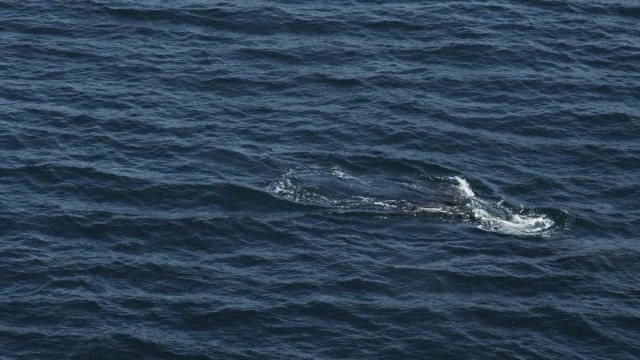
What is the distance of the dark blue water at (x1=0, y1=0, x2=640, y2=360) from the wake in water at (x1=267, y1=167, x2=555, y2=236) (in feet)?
0.78

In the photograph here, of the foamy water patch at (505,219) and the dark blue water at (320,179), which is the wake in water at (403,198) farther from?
the dark blue water at (320,179)

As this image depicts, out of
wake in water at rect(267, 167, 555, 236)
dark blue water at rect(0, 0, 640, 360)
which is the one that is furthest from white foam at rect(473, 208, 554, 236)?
dark blue water at rect(0, 0, 640, 360)

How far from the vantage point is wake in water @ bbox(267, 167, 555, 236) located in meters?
118

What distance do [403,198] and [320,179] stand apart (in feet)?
28.0

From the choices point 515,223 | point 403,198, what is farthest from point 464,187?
point 515,223

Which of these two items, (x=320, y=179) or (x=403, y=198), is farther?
(x=320, y=179)

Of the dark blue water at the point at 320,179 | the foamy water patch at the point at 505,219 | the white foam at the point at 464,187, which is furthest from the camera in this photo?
the white foam at the point at 464,187

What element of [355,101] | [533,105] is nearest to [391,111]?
[355,101]

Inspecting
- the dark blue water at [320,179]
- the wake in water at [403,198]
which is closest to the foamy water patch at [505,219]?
the wake in water at [403,198]

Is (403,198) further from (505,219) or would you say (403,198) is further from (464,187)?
(505,219)

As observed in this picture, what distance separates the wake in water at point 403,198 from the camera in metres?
118

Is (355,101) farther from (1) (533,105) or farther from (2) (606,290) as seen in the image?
(2) (606,290)

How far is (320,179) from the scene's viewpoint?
122812mm

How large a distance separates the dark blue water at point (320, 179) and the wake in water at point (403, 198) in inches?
9.4
